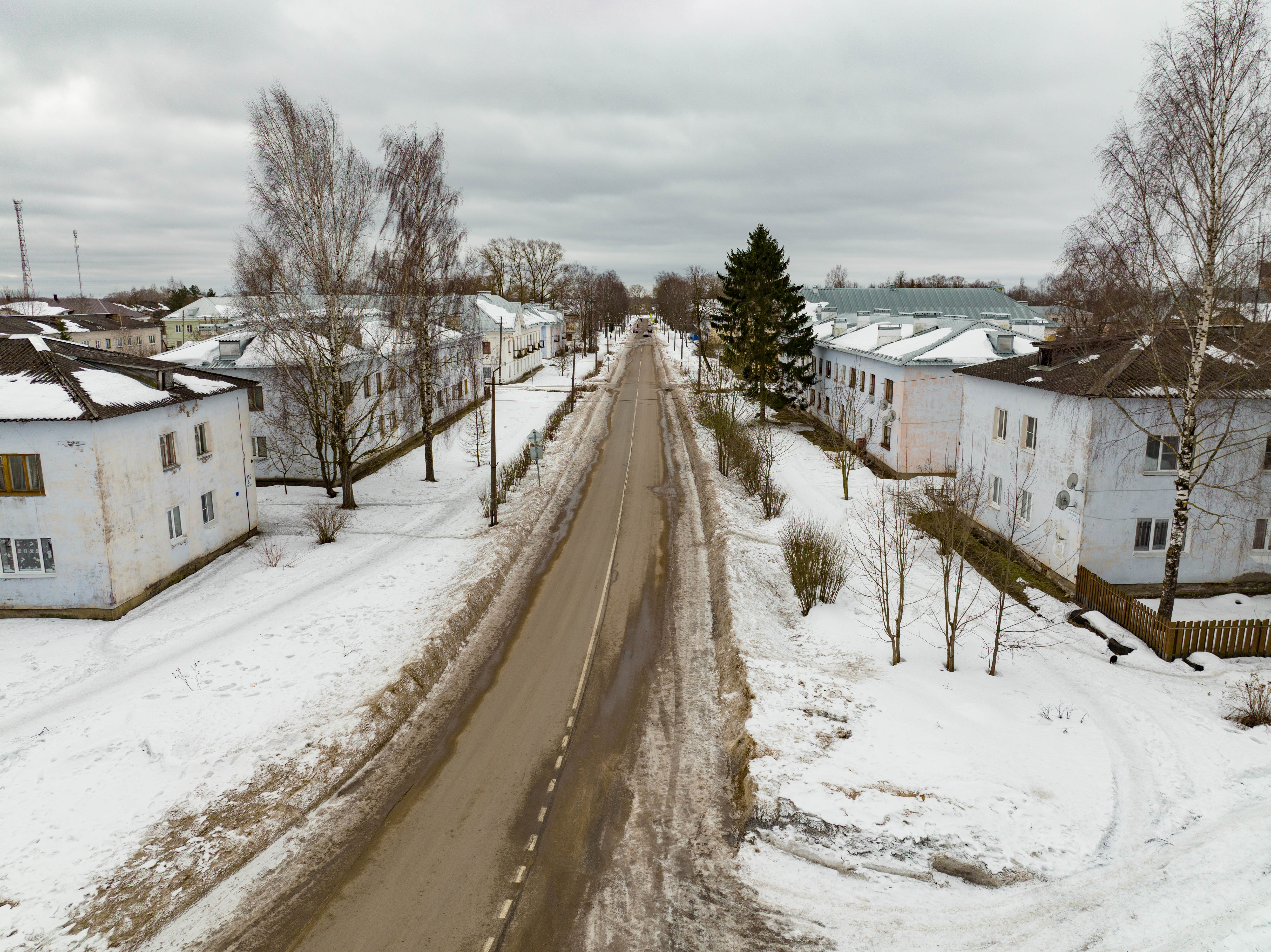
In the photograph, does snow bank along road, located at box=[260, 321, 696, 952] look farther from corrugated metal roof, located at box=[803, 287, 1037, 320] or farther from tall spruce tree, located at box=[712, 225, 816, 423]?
corrugated metal roof, located at box=[803, 287, 1037, 320]

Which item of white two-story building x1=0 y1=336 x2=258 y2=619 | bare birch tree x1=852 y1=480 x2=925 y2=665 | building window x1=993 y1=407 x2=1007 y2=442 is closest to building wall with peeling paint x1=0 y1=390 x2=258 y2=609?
white two-story building x1=0 y1=336 x2=258 y2=619

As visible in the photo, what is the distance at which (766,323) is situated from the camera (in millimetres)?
48250

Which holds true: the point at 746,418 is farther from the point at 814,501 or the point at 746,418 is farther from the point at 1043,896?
the point at 1043,896

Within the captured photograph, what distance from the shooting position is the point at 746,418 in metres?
52.1

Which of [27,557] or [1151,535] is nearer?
[27,557]

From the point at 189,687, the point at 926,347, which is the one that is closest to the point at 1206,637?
the point at 926,347

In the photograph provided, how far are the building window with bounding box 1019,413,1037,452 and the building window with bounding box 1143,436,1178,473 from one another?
11.1ft

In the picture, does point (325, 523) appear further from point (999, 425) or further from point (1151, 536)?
point (1151, 536)

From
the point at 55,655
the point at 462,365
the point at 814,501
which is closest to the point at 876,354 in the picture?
the point at 814,501

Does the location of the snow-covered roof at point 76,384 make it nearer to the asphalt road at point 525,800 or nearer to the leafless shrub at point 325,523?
the leafless shrub at point 325,523

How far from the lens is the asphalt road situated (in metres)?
9.94

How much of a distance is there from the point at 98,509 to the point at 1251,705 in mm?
26807

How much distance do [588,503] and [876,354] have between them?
1781 centimetres

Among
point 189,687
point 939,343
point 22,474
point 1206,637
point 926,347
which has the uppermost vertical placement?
Answer: point 939,343
